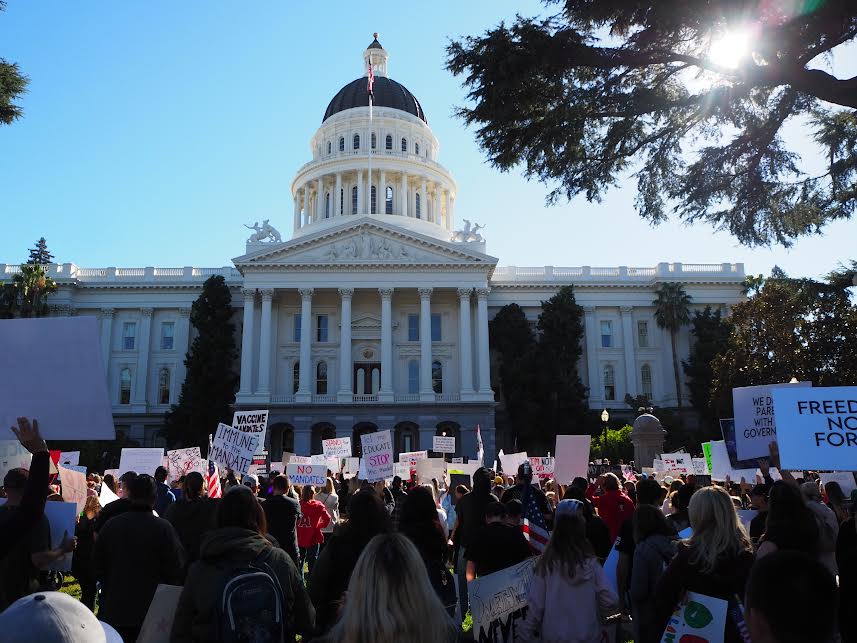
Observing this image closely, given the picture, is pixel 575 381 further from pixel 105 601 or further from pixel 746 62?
pixel 105 601

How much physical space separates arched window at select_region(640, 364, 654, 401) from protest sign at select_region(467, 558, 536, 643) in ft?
182

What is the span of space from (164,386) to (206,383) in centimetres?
827

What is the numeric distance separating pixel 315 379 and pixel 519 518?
159ft

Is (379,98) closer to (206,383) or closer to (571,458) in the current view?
Result: (206,383)

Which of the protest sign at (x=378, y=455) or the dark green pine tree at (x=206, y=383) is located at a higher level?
the dark green pine tree at (x=206, y=383)

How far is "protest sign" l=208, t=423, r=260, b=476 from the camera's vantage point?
13.0 m

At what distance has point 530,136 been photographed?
11.2 meters

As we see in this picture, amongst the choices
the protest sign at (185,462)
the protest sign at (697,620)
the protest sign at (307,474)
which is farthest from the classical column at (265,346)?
the protest sign at (697,620)

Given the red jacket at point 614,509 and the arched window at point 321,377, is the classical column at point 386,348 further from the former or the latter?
the red jacket at point 614,509

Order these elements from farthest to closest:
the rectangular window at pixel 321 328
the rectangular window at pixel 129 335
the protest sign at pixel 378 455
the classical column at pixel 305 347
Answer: the rectangular window at pixel 129 335 → the rectangular window at pixel 321 328 → the classical column at pixel 305 347 → the protest sign at pixel 378 455

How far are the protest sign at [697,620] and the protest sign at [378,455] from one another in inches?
486

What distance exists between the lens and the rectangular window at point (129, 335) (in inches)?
2281

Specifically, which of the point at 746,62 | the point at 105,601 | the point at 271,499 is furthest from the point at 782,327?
the point at 105,601

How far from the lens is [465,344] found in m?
51.4
